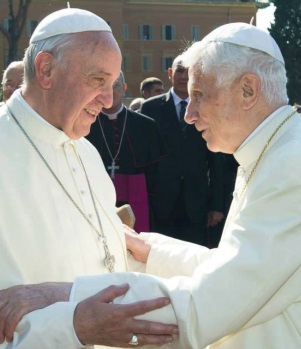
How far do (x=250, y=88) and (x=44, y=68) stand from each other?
3.01 feet

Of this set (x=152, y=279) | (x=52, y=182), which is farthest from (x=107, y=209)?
(x=152, y=279)

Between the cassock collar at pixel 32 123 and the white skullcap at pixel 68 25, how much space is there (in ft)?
0.95

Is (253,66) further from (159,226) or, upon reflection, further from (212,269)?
(159,226)

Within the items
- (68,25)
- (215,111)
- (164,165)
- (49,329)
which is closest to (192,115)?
(215,111)

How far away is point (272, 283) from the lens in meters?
2.50

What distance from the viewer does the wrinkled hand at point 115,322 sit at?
254 cm

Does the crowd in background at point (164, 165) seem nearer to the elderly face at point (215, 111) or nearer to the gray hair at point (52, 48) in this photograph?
the gray hair at point (52, 48)

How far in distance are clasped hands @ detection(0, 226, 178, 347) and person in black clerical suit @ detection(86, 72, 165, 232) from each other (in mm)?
3191

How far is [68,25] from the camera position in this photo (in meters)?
3.17

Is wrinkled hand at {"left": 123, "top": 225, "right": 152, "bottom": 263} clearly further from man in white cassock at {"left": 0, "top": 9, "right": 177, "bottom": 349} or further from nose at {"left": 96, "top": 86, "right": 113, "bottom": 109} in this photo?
nose at {"left": 96, "top": 86, "right": 113, "bottom": 109}

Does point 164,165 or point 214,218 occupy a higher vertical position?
point 164,165

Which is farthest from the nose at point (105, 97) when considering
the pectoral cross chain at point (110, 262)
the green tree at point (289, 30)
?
the green tree at point (289, 30)

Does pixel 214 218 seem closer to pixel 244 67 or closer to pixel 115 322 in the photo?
pixel 244 67

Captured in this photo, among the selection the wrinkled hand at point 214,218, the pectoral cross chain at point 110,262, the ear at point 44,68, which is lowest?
the wrinkled hand at point 214,218
